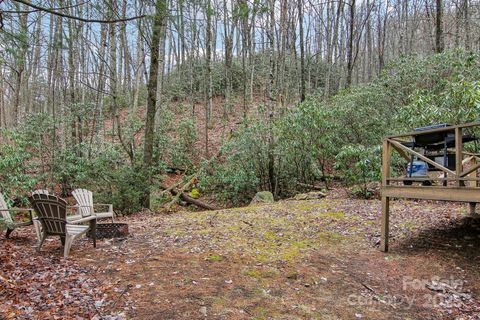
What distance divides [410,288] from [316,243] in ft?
5.42

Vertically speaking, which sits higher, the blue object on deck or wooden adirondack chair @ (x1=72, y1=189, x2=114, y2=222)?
the blue object on deck

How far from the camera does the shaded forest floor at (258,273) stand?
296cm

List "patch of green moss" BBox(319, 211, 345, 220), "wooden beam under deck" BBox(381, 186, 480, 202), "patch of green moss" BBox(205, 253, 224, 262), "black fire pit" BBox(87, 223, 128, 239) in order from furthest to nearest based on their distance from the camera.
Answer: "patch of green moss" BBox(319, 211, 345, 220) < "black fire pit" BBox(87, 223, 128, 239) < "patch of green moss" BBox(205, 253, 224, 262) < "wooden beam under deck" BBox(381, 186, 480, 202)

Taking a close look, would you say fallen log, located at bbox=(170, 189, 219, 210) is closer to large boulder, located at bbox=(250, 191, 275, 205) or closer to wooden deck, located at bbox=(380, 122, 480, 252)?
large boulder, located at bbox=(250, 191, 275, 205)

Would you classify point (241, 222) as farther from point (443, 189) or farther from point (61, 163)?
point (61, 163)

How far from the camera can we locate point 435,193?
423 cm

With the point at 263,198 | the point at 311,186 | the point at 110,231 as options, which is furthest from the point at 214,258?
the point at 311,186

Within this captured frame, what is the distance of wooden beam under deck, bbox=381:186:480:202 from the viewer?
3.85m

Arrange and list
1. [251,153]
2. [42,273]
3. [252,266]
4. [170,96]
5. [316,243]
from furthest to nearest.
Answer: [170,96] < [251,153] < [316,243] < [252,266] < [42,273]

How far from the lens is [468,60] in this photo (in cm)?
722

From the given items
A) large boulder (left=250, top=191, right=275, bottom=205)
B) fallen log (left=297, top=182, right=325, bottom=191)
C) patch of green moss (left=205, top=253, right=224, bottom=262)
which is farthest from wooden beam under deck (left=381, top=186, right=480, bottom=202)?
fallen log (left=297, top=182, right=325, bottom=191)

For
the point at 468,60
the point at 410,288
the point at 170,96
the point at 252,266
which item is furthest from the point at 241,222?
the point at 170,96

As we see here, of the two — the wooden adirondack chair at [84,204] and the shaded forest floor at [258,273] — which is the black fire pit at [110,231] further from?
the wooden adirondack chair at [84,204]

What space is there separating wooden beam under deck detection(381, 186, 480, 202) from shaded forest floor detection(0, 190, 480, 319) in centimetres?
84
